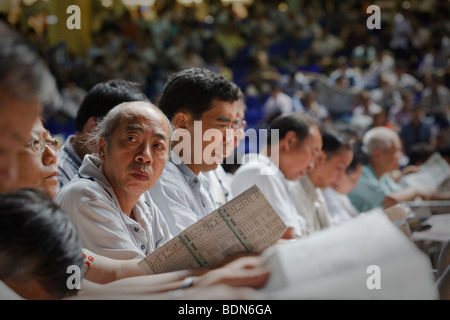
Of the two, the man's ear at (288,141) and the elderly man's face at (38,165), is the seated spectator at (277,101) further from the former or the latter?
the elderly man's face at (38,165)

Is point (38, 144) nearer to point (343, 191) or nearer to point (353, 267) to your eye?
point (353, 267)

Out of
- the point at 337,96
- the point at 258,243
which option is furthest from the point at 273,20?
the point at 258,243

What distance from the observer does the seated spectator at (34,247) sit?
846 millimetres

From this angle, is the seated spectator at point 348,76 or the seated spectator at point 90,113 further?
the seated spectator at point 348,76

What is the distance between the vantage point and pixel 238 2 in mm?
11844

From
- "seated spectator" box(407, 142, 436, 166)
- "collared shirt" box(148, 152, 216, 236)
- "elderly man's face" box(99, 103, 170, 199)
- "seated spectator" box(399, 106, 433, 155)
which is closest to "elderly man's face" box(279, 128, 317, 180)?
"collared shirt" box(148, 152, 216, 236)

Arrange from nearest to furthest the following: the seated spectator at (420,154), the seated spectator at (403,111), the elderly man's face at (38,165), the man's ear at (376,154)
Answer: the elderly man's face at (38,165) → the man's ear at (376,154) → the seated spectator at (420,154) → the seated spectator at (403,111)

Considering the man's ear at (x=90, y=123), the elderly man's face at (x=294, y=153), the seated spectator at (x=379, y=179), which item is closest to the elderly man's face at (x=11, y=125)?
the man's ear at (x=90, y=123)

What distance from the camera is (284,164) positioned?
2.51 meters

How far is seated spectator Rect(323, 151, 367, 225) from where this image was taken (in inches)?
128

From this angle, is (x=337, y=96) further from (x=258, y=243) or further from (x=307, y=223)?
(x=258, y=243)

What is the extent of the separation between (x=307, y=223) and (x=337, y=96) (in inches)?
241

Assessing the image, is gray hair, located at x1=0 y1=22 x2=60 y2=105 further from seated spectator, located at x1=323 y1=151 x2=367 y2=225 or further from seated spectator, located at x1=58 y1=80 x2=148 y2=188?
seated spectator, located at x1=323 y1=151 x2=367 y2=225

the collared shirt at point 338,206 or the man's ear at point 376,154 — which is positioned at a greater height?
the man's ear at point 376,154
